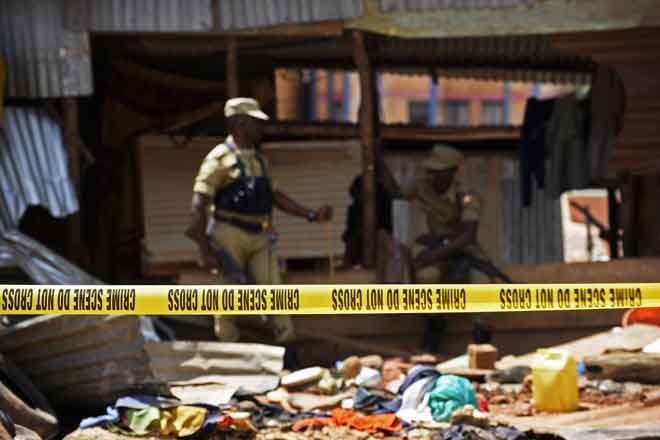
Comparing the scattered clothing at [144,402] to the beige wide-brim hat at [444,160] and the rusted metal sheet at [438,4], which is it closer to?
the beige wide-brim hat at [444,160]

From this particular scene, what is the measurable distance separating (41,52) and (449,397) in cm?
537

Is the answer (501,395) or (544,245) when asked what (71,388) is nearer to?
(501,395)

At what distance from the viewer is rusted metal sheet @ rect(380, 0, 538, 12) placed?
11047 millimetres

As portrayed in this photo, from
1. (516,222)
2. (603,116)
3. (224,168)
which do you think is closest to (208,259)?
(224,168)

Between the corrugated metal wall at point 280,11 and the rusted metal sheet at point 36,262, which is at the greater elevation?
the corrugated metal wall at point 280,11

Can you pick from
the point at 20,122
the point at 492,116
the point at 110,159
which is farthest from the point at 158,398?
the point at 492,116

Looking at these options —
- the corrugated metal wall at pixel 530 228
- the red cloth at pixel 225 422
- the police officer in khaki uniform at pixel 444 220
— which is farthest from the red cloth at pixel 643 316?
the corrugated metal wall at pixel 530 228

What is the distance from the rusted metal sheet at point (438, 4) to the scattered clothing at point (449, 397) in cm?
417

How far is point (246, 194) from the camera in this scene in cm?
1002

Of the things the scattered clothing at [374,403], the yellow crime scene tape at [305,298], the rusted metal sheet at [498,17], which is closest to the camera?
the yellow crime scene tape at [305,298]

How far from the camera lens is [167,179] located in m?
12.6

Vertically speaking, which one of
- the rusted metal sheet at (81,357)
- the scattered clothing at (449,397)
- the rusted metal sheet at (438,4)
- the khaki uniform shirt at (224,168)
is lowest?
the scattered clothing at (449,397)

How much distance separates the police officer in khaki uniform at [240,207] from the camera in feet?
32.7

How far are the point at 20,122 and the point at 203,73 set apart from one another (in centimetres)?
288
